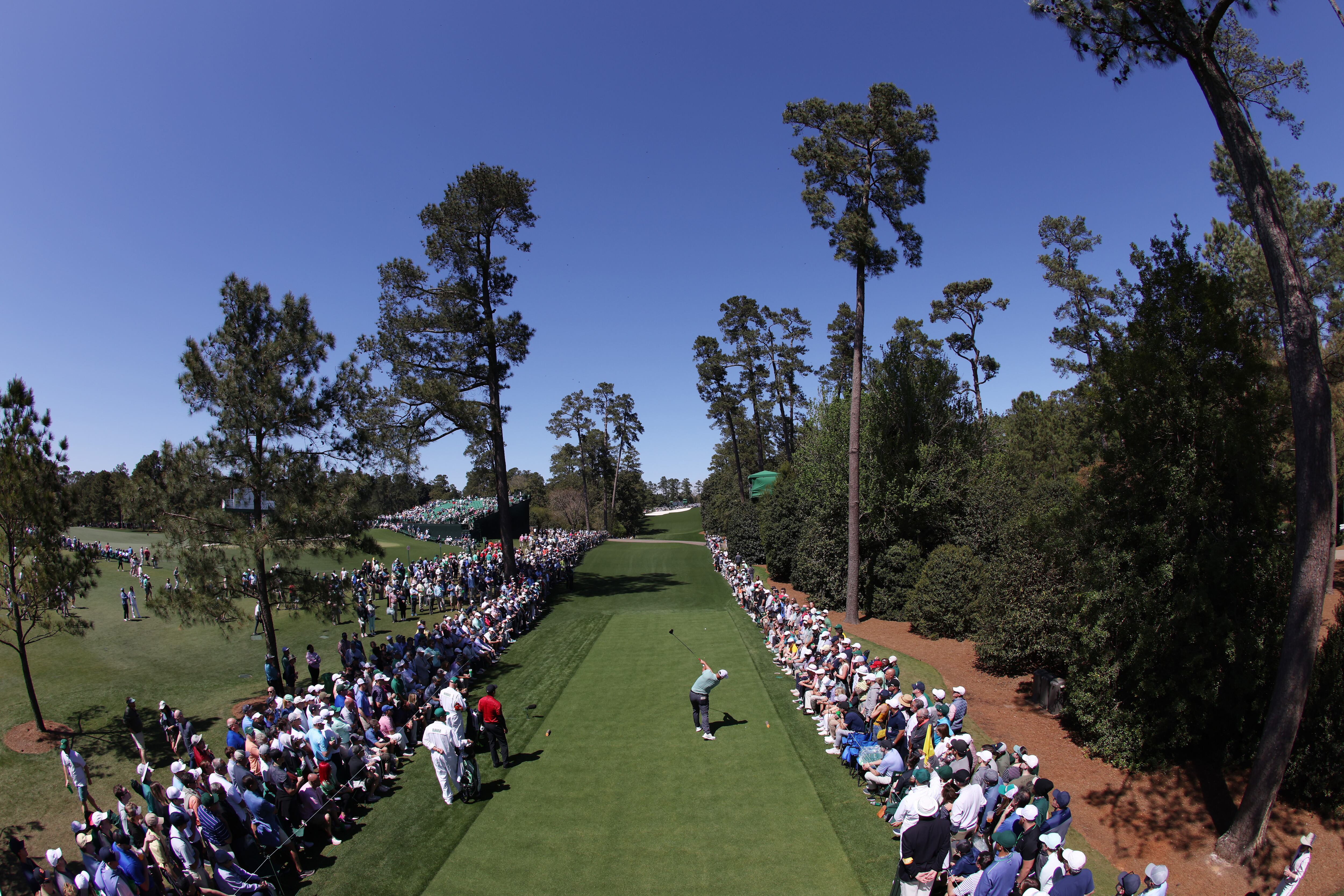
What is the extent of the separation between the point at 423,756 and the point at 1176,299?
602 inches

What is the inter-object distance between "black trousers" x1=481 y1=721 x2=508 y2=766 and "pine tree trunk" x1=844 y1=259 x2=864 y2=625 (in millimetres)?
13249

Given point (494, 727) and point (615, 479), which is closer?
point (494, 727)

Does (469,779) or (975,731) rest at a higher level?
(469,779)

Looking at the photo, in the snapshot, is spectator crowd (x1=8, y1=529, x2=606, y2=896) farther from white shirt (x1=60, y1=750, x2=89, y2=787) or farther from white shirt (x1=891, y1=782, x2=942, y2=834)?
white shirt (x1=891, y1=782, x2=942, y2=834)

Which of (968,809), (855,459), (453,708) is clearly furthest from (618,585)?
(968,809)

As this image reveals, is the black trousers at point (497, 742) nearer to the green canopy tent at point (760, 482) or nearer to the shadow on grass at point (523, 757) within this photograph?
the shadow on grass at point (523, 757)

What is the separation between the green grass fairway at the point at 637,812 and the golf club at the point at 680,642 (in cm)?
158

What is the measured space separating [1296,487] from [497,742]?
39.8 feet

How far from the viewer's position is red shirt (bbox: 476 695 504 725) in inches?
430

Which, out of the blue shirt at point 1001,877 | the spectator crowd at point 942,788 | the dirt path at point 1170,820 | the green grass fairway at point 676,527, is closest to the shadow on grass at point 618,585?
the spectator crowd at point 942,788

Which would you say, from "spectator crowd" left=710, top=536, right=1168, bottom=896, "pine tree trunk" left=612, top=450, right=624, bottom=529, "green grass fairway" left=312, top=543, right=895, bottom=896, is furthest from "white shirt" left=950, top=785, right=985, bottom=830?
"pine tree trunk" left=612, top=450, right=624, bottom=529

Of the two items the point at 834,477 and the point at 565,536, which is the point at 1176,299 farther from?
the point at 565,536

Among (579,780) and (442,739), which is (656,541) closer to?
(579,780)

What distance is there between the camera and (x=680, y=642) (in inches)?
774
